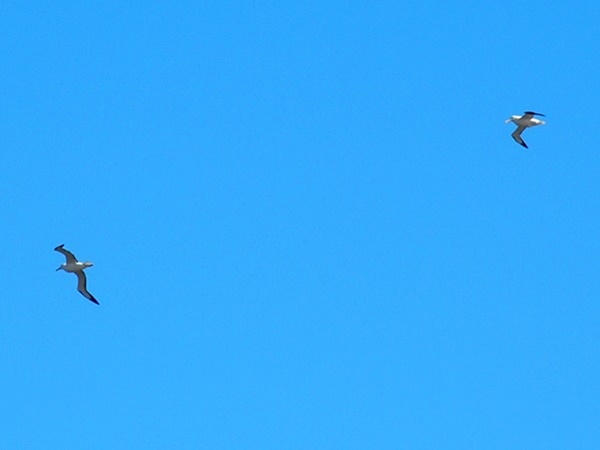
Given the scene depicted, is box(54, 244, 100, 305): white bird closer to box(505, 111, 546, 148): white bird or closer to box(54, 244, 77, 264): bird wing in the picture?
box(54, 244, 77, 264): bird wing

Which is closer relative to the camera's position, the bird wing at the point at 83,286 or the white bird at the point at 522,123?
the bird wing at the point at 83,286

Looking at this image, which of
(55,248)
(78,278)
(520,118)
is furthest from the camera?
(520,118)

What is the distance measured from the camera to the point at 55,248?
57531 millimetres

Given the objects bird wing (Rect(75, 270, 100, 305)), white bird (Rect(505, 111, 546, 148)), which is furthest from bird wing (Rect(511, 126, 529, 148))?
bird wing (Rect(75, 270, 100, 305))

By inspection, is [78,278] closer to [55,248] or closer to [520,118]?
[55,248]

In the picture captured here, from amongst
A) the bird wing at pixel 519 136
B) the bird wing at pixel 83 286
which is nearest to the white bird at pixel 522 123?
the bird wing at pixel 519 136

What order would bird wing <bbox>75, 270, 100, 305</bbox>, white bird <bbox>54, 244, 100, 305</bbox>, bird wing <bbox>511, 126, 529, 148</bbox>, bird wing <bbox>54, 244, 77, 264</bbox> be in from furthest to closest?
bird wing <bbox>511, 126, 529, 148</bbox> < bird wing <bbox>75, 270, 100, 305</bbox> < white bird <bbox>54, 244, 100, 305</bbox> < bird wing <bbox>54, 244, 77, 264</bbox>

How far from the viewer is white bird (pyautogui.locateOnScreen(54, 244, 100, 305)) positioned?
60.2 m

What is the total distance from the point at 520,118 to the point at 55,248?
24.2 m

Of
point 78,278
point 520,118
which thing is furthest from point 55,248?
point 520,118

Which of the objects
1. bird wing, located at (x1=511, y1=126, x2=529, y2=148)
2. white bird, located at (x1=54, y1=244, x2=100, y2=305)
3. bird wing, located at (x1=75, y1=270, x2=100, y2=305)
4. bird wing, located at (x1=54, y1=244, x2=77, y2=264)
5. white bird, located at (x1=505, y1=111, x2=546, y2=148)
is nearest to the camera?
bird wing, located at (x1=54, y1=244, x2=77, y2=264)

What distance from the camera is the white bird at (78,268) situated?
60.2 m

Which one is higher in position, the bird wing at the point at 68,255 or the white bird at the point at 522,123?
the white bird at the point at 522,123

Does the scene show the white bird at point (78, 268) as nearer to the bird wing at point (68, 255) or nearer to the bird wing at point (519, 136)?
the bird wing at point (68, 255)
